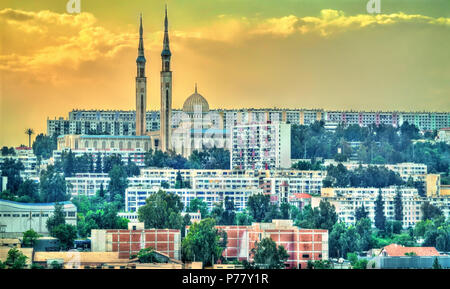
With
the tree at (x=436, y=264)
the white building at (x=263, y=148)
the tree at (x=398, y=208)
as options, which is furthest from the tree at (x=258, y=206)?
the tree at (x=436, y=264)

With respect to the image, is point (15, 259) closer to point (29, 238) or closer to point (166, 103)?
point (29, 238)

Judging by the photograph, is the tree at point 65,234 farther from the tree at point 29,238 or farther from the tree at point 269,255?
the tree at point 269,255

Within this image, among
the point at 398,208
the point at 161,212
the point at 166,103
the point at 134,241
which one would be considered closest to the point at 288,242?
the point at 134,241

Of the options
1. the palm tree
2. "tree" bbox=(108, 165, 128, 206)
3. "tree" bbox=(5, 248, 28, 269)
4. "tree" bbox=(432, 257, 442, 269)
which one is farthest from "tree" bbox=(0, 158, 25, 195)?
"tree" bbox=(432, 257, 442, 269)

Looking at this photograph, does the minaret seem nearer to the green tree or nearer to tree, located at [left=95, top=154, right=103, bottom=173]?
tree, located at [left=95, top=154, right=103, bottom=173]
